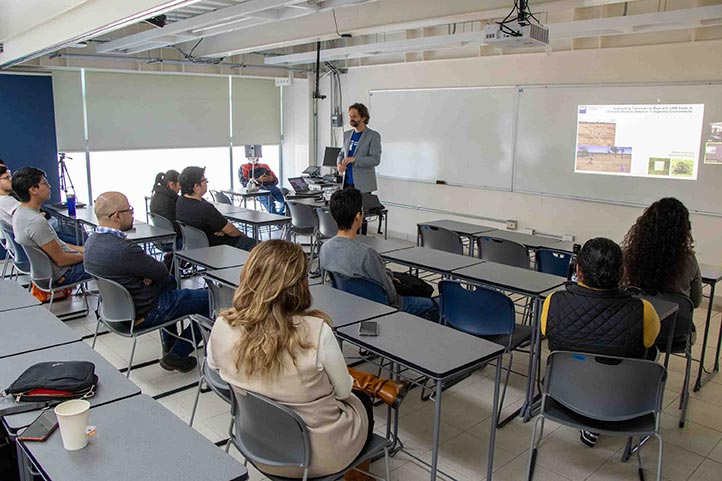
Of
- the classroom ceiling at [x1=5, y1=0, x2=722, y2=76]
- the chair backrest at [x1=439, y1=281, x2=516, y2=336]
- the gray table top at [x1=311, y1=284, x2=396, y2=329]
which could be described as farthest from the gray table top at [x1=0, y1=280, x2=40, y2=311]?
the chair backrest at [x1=439, y1=281, x2=516, y2=336]

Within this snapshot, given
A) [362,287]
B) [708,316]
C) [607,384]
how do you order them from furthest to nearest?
[708,316] → [362,287] → [607,384]

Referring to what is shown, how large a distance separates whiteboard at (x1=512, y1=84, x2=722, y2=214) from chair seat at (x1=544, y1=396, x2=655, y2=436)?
4.01 m

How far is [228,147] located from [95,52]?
8.18 ft

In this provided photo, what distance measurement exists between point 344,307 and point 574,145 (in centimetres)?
459

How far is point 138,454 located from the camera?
160 cm

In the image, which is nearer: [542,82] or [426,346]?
[426,346]

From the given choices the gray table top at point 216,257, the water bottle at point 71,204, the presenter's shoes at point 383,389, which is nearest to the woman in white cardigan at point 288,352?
the presenter's shoes at point 383,389

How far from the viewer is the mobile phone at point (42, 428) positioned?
1.66 meters

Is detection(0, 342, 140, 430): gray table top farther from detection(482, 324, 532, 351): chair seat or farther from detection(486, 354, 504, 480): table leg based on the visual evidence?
detection(482, 324, 532, 351): chair seat

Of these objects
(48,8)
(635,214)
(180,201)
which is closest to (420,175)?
(635,214)

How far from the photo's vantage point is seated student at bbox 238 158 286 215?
8258 millimetres

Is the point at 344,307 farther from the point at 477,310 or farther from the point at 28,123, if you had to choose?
the point at 28,123

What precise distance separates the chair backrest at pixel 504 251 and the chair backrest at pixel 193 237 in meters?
2.31

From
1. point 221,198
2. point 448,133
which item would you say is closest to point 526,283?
point 448,133
